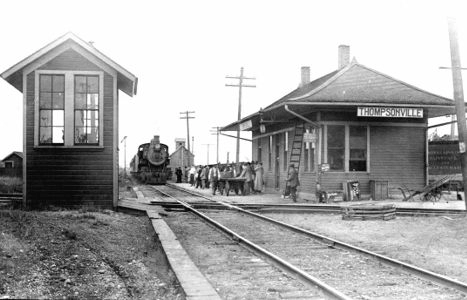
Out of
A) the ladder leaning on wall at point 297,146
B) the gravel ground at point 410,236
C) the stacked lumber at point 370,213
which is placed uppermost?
the ladder leaning on wall at point 297,146

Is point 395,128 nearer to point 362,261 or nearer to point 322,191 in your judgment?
point 322,191

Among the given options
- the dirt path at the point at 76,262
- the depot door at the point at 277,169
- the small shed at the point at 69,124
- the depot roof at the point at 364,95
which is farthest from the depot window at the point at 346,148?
the dirt path at the point at 76,262

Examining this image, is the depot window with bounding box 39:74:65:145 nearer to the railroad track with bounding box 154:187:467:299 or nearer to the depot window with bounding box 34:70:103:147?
the depot window with bounding box 34:70:103:147

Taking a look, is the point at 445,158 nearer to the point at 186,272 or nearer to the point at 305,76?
the point at 305,76

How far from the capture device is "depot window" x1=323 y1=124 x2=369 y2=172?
1905 centimetres

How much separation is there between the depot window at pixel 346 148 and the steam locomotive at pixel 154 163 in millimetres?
24916

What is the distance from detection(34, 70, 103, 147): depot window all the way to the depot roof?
637 centimetres

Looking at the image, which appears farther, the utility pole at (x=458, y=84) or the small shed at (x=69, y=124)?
the small shed at (x=69, y=124)

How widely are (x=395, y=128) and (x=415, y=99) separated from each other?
4.49 ft

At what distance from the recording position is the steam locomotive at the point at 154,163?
42.2 meters

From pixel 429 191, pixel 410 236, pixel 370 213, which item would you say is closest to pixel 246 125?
pixel 429 191

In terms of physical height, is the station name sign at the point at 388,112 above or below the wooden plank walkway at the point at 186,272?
above

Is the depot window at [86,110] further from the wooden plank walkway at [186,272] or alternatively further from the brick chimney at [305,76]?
the brick chimney at [305,76]

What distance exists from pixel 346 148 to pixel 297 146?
283cm
